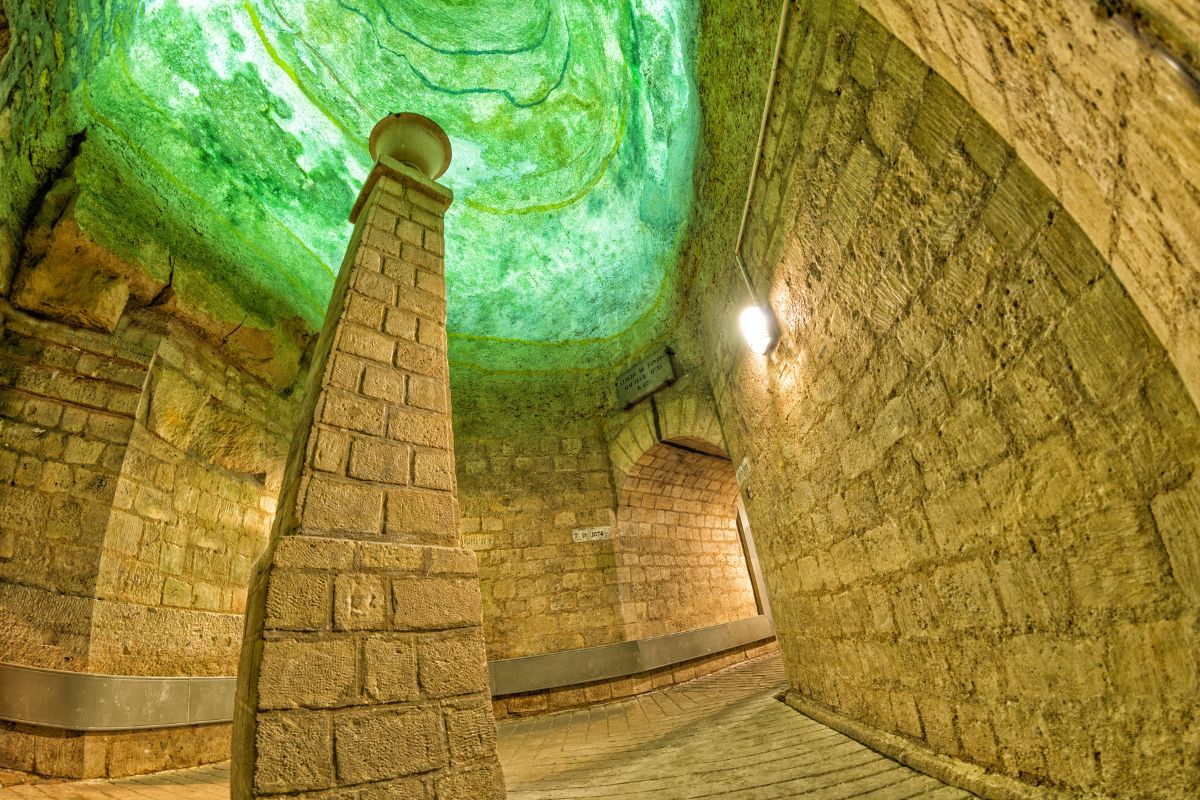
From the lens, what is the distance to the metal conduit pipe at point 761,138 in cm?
235

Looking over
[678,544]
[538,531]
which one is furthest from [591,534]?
[678,544]

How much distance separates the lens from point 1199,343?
2.93ft

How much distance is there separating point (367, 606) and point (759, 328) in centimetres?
280

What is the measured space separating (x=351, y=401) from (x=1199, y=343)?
256cm

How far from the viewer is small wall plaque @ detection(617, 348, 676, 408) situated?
615cm

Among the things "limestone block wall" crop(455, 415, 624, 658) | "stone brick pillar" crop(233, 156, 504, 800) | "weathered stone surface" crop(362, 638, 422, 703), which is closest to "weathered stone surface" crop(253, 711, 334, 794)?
"stone brick pillar" crop(233, 156, 504, 800)

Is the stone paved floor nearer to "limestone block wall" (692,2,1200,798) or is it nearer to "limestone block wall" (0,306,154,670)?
"limestone block wall" (692,2,1200,798)

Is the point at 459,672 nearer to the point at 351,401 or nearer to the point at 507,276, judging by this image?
the point at 351,401

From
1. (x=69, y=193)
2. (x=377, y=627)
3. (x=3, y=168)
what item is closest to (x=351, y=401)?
(x=377, y=627)

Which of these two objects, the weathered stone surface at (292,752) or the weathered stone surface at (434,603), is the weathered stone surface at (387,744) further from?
the weathered stone surface at (434,603)

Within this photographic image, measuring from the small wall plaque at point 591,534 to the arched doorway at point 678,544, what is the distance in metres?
0.15

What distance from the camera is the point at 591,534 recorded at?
619 centimetres

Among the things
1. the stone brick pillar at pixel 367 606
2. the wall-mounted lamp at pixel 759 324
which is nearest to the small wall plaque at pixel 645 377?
the wall-mounted lamp at pixel 759 324

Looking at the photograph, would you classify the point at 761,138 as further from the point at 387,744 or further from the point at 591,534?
the point at 591,534
